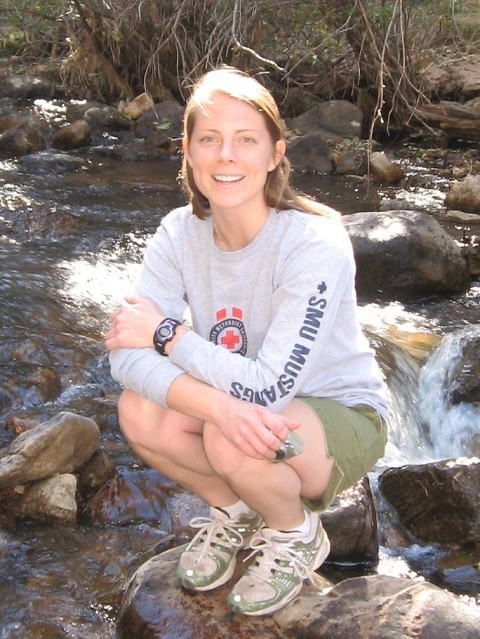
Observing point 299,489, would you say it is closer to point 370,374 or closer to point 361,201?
point 370,374

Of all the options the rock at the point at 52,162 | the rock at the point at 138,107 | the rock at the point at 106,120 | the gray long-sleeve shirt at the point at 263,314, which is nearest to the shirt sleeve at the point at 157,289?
the gray long-sleeve shirt at the point at 263,314

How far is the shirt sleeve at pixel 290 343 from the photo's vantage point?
2.17m

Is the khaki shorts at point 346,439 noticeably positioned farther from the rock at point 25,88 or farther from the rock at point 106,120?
the rock at point 25,88

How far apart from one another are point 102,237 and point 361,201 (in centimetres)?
263

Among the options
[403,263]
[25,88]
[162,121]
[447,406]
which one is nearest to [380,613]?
[447,406]

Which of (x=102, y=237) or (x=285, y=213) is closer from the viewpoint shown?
(x=285, y=213)

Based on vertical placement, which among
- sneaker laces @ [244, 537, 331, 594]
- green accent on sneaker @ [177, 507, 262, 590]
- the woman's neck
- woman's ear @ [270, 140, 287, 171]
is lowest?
green accent on sneaker @ [177, 507, 262, 590]

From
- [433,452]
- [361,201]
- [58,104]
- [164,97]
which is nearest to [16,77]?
[58,104]

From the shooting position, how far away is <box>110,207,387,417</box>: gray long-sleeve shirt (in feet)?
7.18

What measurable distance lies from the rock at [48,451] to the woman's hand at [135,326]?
0.95 m

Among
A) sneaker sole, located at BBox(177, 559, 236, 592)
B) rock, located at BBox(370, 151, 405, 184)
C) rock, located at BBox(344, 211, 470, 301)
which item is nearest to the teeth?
sneaker sole, located at BBox(177, 559, 236, 592)

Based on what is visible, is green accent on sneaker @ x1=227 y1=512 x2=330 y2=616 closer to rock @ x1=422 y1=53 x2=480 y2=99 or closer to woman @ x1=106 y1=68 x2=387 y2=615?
woman @ x1=106 y1=68 x2=387 y2=615

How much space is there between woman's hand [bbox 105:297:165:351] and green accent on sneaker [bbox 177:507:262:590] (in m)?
0.51

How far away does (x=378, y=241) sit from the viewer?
590 centimetres
